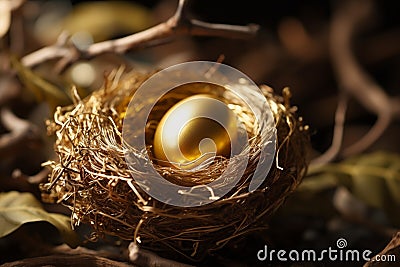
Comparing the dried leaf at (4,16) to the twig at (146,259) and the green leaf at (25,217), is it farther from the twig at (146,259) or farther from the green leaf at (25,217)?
the twig at (146,259)

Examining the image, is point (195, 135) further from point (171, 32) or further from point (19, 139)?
point (19, 139)

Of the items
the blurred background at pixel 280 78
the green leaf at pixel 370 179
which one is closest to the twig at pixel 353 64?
the blurred background at pixel 280 78

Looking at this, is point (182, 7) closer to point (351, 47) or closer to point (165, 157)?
point (165, 157)

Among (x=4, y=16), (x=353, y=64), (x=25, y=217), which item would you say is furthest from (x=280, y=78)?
(x=25, y=217)

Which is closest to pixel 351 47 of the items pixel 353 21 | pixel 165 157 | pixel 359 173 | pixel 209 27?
pixel 353 21

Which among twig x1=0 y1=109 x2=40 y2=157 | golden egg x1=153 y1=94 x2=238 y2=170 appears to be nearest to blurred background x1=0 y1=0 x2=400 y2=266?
twig x1=0 y1=109 x2=40 y2=157

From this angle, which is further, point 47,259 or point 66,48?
point 66,48

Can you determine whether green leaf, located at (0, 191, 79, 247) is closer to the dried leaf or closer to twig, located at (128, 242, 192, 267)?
twig, located at (128, 242, 192, 267)
